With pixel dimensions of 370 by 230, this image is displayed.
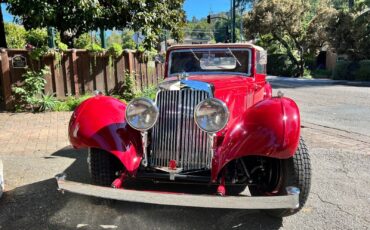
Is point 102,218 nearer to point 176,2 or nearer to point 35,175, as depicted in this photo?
point 35,175

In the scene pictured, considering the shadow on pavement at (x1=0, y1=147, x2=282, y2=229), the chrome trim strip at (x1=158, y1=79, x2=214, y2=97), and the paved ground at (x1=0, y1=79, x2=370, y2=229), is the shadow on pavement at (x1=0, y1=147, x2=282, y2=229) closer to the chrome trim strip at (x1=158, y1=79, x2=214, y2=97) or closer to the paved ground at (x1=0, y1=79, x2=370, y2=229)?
the paved ground at (x1=0, y1=79, x2=370, y2=229)

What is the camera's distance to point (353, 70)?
2278 centimetres

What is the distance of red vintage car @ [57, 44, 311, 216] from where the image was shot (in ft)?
11.0

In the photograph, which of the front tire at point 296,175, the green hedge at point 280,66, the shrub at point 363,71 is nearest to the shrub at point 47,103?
the front tire at point 296,175

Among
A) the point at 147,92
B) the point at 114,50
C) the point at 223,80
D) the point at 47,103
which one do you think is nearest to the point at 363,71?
the point at 147,92

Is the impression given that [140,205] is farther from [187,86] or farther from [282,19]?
[282,19]

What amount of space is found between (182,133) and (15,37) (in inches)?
673

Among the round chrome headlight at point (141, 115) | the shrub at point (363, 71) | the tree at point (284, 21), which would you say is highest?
the tree at point (284, 21)

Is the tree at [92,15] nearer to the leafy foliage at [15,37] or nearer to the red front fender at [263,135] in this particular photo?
the leafy foliage at [15,37]

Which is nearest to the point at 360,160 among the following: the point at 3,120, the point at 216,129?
the point at 216,129

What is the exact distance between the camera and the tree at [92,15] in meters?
9.08

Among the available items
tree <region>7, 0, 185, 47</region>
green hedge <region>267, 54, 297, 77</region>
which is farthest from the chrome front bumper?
green hedge <region>267, 54, 297, 77</region>

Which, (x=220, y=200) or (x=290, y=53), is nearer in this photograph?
(x=220, y=200)

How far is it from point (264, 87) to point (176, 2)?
35.8ft
